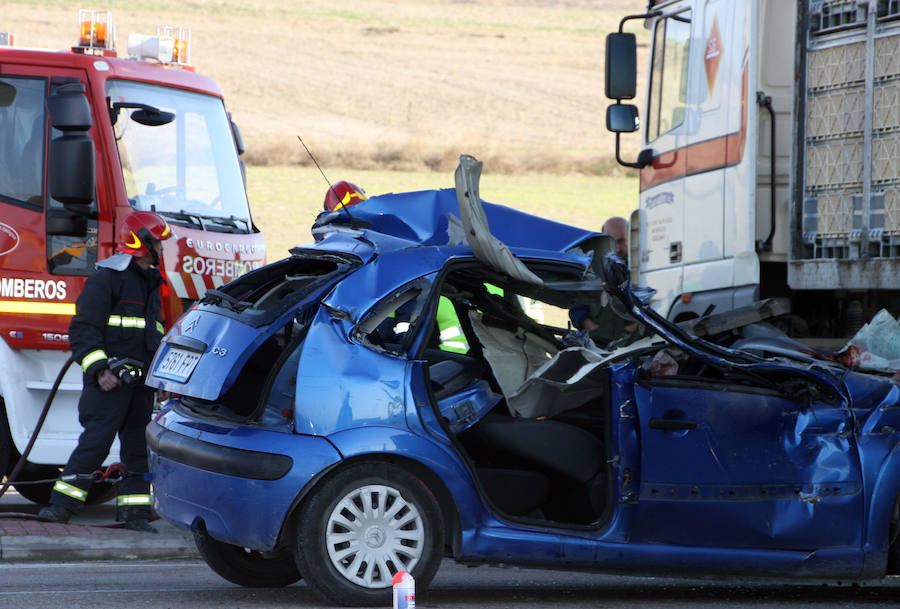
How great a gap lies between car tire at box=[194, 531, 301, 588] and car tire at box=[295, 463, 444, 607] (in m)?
0.80

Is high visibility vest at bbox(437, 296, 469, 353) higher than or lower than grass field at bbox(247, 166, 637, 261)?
lower

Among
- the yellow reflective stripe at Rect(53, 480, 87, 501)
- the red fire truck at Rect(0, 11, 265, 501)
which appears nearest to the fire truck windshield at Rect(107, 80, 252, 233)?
the red fire truck at Rect(0, 11, 265, 501)

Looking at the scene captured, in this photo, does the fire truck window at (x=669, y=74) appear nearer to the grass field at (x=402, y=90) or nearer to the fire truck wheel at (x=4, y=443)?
the fire truck wheel at (x=4, y=443)

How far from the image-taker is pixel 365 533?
5.98 m

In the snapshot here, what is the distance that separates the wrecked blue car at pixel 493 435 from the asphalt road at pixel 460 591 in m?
0.33

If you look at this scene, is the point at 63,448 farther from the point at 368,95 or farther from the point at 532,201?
the point at 368,95

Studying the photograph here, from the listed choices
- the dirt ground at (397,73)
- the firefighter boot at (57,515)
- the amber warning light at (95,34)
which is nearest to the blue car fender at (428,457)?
the firefighter boot at (57,515)

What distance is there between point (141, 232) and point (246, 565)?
266 centimetres

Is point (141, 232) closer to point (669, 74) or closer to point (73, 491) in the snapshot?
point (73, 491)

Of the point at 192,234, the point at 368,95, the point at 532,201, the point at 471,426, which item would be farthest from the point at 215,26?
the point at 471,426

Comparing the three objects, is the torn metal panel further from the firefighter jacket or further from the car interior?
the firefighter jacket

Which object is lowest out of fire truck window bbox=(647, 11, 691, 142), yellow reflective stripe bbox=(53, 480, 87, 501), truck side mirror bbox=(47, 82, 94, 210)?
yellow reflective stripe bbox=(53, 480, 87, 501)

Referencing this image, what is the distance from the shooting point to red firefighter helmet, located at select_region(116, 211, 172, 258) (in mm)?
8688

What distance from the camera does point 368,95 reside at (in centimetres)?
5284
